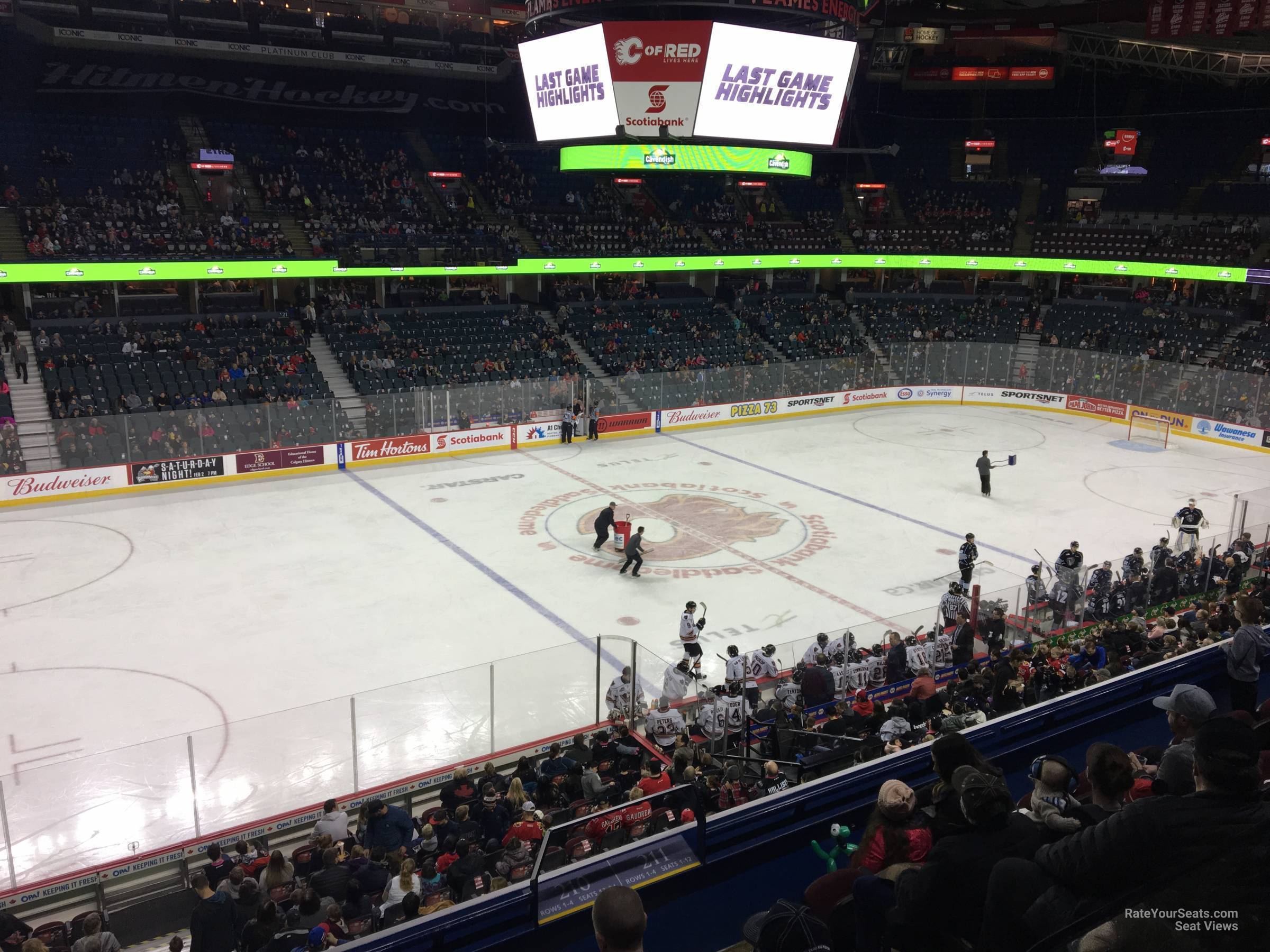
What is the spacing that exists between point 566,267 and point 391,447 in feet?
44.4

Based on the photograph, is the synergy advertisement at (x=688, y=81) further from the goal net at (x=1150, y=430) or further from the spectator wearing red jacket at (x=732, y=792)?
the spectator wearing red jacket at (x=732, y=792)

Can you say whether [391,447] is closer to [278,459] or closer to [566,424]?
[278,459]

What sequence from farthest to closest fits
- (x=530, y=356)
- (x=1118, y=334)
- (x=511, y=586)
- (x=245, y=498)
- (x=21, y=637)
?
1. (x=1118, y=334)
2. (x=530, y=356)
3. (x=245, y=498)
4. (x=511, y=586)
5. (x=21, y=637)

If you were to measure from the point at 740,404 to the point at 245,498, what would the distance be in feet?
59.6

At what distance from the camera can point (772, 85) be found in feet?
80.5

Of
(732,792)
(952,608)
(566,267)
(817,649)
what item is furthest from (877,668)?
→ (566,267)

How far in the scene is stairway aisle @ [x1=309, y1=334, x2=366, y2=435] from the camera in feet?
92.9

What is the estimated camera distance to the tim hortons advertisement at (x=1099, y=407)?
35469 mm

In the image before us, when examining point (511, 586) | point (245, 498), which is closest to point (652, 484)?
point (511, 586)

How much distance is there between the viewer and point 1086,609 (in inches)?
631

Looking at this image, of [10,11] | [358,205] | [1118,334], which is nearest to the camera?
[10,11]

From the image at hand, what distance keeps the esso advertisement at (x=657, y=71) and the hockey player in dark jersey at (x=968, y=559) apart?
12.6m

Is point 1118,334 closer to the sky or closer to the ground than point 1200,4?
closer to the ground

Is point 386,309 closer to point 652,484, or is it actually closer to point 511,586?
point 652,484
